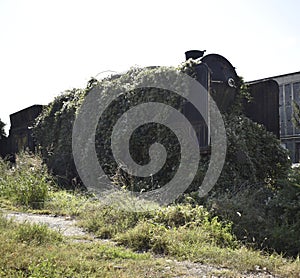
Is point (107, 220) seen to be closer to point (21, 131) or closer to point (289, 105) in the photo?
point (21, 131)

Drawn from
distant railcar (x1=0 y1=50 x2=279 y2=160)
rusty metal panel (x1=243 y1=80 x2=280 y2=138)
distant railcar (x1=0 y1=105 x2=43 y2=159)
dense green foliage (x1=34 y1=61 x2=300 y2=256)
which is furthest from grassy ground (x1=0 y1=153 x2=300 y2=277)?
Answer: distant railcar (x1=0 y1=105 x2=43 y2=159)

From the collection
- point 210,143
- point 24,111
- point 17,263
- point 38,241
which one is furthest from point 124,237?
point 24,111

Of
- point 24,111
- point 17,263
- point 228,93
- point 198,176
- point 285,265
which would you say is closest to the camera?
point 17,263

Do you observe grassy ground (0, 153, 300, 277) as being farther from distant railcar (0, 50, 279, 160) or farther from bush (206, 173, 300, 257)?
distant railcar (0, 50, 279, 160)

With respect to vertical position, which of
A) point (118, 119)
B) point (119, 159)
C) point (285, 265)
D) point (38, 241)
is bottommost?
point (285, 265)

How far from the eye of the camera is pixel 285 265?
12.1 feet

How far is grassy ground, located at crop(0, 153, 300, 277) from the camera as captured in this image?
125 inches

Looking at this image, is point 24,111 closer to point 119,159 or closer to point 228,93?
point 119,159

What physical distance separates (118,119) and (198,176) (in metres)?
2.75

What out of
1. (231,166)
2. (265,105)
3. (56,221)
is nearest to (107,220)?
(56,221)

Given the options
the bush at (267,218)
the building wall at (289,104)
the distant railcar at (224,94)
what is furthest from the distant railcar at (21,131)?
the building wall at (289,104)

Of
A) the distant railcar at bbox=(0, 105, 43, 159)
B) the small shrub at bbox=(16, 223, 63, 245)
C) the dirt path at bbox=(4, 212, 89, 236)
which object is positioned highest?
the distant railcar at bbox=(0, 105, 43, 159)

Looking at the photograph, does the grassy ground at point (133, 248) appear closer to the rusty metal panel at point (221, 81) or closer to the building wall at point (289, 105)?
the rusty metal panel at point (221, 81)

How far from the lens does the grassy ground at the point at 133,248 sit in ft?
10.4
